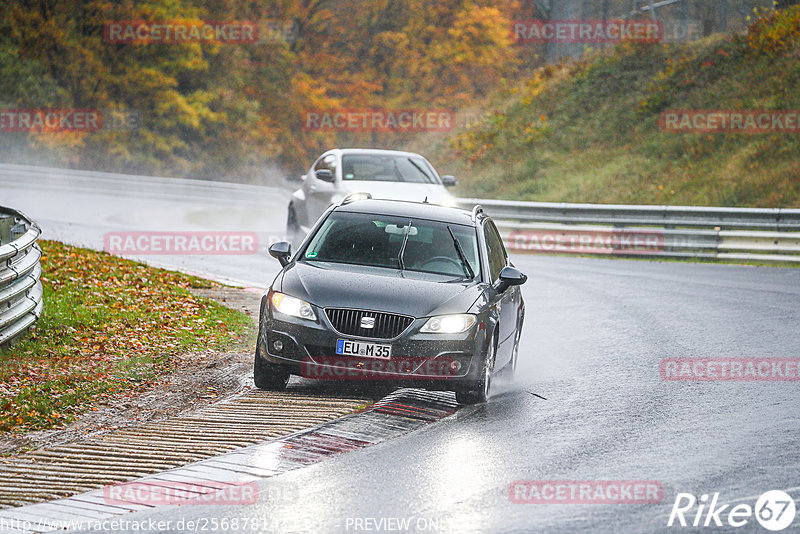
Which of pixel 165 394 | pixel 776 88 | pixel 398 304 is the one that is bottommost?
pixel 165 394

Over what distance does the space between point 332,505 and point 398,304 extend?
321cm

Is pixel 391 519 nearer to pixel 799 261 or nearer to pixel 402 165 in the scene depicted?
pixel 402 165

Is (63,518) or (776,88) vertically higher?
(776,88)

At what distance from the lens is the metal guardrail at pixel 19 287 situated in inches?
431

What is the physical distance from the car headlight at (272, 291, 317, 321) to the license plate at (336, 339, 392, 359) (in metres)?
0.35

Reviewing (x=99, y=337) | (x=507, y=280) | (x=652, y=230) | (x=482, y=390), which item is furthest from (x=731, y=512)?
(x=652, y=230)

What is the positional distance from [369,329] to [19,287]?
12.5 feet

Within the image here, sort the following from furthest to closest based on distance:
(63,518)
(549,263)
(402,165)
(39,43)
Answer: (39,43) < (549,263) < (402,165) < (63,518)

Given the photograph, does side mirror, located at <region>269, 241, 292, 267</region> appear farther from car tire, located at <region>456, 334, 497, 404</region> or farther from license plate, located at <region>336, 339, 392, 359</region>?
car tire, located at <region>456, 334, 497, 404</region>

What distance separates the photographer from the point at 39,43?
4772cm

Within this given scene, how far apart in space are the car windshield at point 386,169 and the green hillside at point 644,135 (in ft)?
42.4

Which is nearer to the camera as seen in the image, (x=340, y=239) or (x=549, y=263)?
(x=340, y=239)

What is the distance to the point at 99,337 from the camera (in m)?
12.3

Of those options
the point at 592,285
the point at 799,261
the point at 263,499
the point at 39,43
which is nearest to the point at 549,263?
the point at 592,285
